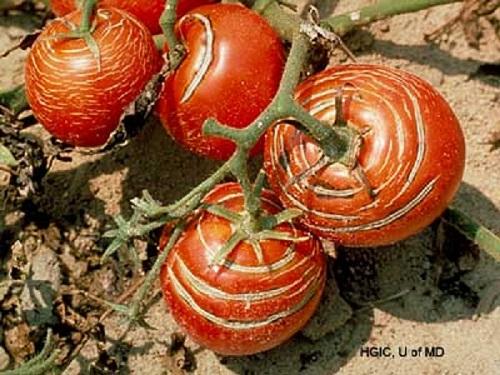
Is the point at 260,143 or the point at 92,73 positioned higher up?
the point at 92,73

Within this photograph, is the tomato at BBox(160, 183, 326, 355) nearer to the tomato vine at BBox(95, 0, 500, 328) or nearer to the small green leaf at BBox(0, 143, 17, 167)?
the tomato vine at BBox(95, 0, 500, 328)

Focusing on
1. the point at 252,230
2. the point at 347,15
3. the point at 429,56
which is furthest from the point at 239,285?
the point at 429,56

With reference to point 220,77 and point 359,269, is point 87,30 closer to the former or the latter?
point 220,77

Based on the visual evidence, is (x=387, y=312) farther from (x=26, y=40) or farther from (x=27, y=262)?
(x=26, y=40)

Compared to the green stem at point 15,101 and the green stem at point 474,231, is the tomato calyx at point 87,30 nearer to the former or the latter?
the green stem at point 15,101

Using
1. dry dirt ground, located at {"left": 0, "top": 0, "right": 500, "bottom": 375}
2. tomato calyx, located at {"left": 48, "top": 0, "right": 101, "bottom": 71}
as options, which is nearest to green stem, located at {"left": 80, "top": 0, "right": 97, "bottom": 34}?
tomato calyx, located at {"left": 48, "top": 0, "right": 101, "bottom": 71}

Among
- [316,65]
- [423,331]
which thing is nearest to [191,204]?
[316,65]

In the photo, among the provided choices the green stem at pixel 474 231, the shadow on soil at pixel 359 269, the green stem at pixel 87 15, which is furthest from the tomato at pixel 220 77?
the green stem at pixel 474 231
